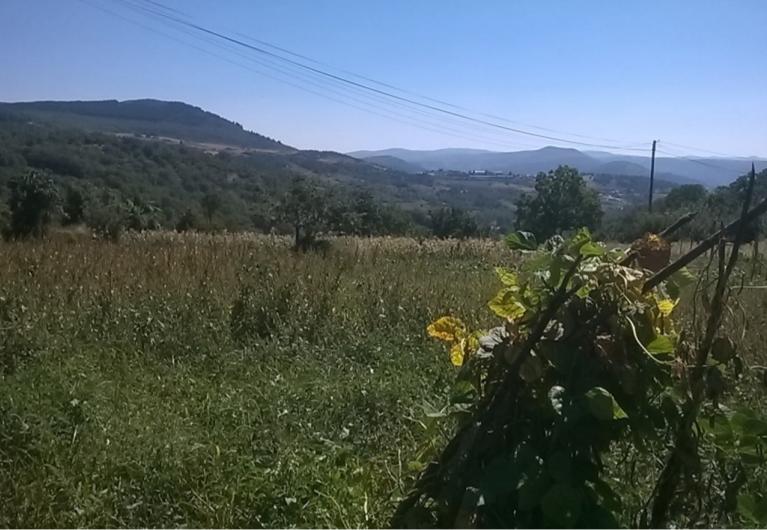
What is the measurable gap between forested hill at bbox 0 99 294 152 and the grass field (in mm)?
72041

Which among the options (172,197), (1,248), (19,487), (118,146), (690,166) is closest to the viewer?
(19,487)

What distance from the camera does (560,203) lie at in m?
46.7

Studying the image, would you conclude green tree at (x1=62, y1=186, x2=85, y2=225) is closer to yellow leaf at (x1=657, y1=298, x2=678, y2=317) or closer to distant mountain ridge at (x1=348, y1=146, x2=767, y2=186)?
yellow leaf at (x1=657, y1=298, x2=678, y2=317)

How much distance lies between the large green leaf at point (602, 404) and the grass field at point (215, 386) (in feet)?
1.94

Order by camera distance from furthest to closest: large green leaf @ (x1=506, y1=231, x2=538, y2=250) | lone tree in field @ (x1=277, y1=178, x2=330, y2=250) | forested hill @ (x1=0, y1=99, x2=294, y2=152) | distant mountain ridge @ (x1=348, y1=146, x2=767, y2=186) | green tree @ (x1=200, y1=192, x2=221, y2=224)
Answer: distant mountain ridge @ (x1=348, y1=146, x2=767, y2=186) < forested hill @ (x1=0, y1=99, x2=294, y2=152) < green tree @ (x1=200, y1=192, x2=221, y2=224) < lone tree in field @ (x1=277, y1=178, x2=330, y2=250) < large green leaf @ (x1=506, y1=231, x2=538, y2=250)

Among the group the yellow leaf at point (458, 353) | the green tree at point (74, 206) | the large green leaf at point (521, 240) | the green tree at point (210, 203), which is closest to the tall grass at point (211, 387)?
the yellow leaf at point (458, 353)

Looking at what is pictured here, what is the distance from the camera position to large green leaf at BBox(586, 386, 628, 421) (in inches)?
48.0

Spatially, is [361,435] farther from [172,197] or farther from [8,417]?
[172,197]

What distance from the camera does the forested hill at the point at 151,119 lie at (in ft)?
247

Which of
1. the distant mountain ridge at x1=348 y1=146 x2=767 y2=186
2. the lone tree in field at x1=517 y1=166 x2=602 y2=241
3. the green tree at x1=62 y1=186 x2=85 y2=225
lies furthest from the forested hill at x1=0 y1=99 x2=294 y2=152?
the lone tree in field at x1=517 y1=166 x2=602 y2=241

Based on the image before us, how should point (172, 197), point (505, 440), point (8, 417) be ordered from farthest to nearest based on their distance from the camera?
point (172, 197) < point (8, 417) < point (505, 440)

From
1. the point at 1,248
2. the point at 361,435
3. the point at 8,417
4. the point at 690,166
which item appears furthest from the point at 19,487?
the point at 690,166

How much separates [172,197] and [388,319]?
148 ft

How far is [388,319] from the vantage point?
545 cm
